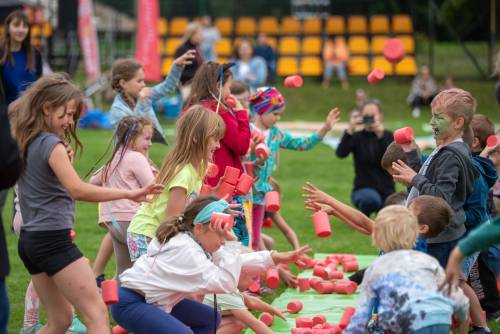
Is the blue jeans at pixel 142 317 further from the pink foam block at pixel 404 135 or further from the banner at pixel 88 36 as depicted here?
the banner at pixel 88 36

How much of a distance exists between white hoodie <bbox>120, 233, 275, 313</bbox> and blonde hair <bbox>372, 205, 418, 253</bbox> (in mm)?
986

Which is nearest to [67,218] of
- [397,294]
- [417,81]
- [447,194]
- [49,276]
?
[49,276]

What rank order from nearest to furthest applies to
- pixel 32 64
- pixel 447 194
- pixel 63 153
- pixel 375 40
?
pixel 63 153, pixel 447 194, pixel 32 64, pixel 375 40

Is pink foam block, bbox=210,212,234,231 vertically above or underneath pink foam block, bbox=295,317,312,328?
above

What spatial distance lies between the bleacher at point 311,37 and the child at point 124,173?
69.8 feet

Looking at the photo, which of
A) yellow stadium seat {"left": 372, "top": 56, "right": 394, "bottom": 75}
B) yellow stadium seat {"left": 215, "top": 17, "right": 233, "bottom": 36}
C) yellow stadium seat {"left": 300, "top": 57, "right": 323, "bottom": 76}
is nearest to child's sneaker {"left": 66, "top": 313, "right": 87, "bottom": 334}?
yellow stadium seat {"left": 300, "top": 57, "right": 323, "bottom": 76}

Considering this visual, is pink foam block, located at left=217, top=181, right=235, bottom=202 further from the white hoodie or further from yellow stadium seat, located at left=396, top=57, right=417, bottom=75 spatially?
yellow stadium seat, located at left=396, top=57, right=417, bottom=75

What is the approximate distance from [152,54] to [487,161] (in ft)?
60.3

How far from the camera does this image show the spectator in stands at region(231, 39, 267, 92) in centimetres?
2350

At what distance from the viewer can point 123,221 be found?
7047 millimetres

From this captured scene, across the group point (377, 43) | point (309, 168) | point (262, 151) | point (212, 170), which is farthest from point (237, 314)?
point (377, 43)

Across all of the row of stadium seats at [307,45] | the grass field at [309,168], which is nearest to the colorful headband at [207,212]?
the grass field at [309,168]

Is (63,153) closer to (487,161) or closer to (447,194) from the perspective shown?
(447,194)

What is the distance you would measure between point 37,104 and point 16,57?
4.31 meters
